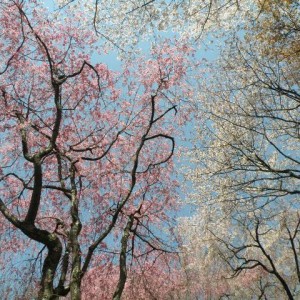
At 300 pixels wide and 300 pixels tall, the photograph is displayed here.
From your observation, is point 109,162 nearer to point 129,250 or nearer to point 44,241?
point 129,250

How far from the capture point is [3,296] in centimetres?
1474

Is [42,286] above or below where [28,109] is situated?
below

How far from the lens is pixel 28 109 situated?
376 inches

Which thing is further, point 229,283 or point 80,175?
point 229,283

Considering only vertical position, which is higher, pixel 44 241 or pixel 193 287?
pixel 193 287

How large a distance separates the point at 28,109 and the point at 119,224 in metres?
4.55

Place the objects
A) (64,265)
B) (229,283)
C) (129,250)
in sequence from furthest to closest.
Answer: (229,283) → (129,250) → (64,265)

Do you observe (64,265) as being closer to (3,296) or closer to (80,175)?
Result: (80,175)

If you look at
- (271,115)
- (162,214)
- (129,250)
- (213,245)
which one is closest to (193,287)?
(213,245)

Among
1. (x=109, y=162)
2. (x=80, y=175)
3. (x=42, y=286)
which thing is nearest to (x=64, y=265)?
(x=42, y=286)

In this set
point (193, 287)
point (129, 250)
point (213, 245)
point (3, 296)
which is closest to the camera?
point (129, 250)

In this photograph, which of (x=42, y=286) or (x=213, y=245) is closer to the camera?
(x=42, y=286)

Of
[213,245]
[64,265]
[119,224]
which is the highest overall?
[213,245]

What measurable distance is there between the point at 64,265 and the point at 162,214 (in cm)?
415
